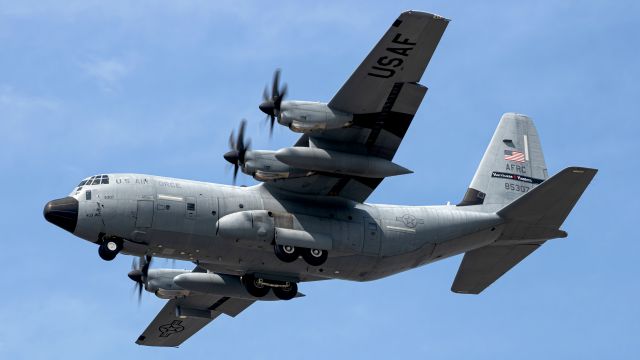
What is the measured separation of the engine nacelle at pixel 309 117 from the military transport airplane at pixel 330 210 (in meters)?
0.03

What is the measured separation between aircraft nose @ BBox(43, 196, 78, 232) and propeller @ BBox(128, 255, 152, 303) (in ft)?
20.3

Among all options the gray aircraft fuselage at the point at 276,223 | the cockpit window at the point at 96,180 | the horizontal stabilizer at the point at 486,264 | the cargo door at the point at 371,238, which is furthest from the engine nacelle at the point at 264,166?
the horizontal stabilizer at the point at 486,264

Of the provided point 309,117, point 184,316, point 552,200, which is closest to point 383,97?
point 309,117

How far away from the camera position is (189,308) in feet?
120

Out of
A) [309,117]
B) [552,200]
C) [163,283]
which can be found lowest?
[163,283]

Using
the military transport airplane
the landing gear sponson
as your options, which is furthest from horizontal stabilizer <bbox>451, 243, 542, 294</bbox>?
the landing gear sponson

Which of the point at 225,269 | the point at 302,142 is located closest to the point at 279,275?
the point at 225,269

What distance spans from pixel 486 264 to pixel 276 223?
23.1ft

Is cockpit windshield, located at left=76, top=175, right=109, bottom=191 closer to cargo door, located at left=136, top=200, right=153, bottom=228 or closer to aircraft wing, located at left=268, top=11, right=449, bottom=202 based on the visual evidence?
cargo door, located at left=136, top=200, right=153, bottom=228

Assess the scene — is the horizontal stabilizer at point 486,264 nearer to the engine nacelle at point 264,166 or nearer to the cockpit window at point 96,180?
the engine nacelle at point 264,166

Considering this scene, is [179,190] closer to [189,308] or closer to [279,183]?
[279,183]

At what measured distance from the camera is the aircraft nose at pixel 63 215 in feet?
96.9

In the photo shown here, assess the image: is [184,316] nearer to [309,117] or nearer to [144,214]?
[144,214]

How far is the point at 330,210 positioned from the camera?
31.9m
